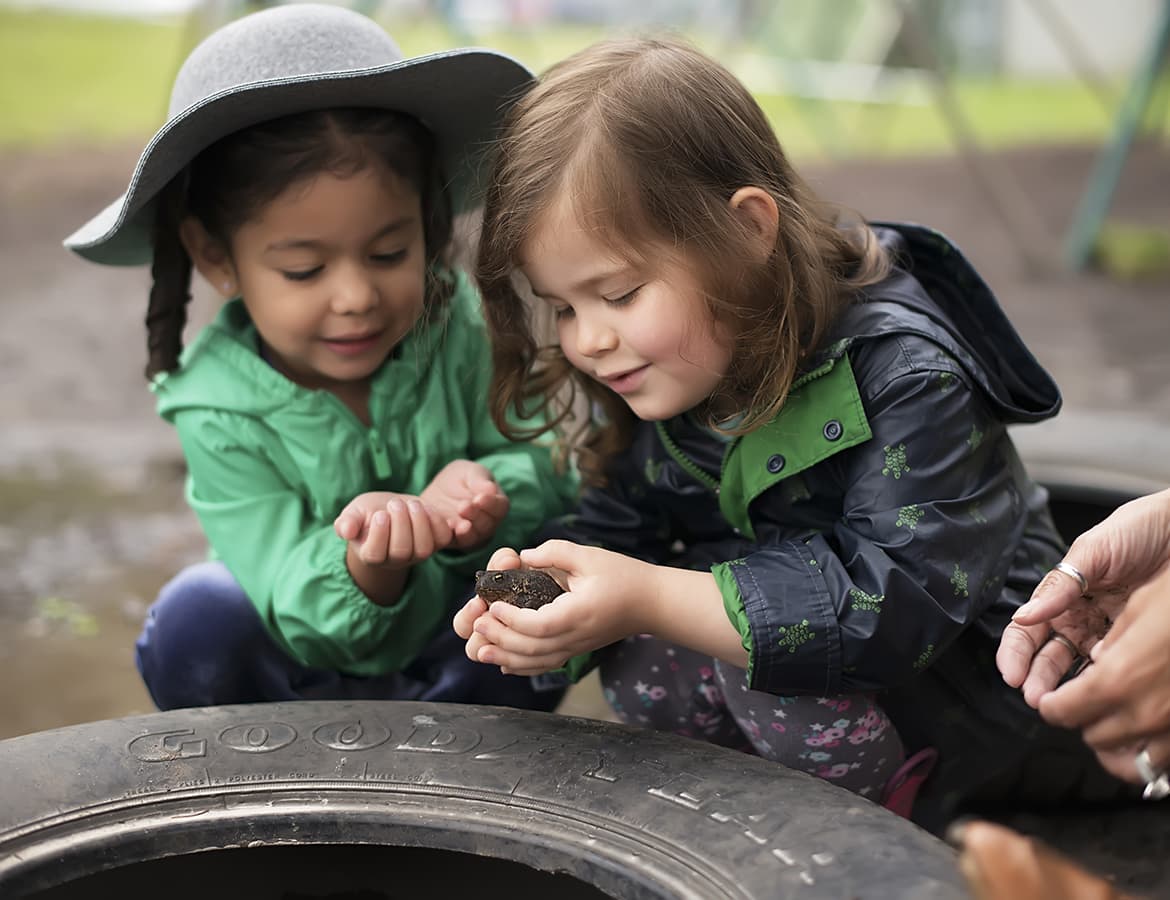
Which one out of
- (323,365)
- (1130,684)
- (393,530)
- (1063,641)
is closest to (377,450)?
(323,365)

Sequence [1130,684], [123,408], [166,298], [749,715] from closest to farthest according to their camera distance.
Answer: [1130,684], [749,715], [166,298], [123,408]

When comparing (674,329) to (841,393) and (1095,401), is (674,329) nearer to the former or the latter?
(841,393)

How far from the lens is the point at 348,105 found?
159 cm

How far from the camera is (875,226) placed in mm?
1589

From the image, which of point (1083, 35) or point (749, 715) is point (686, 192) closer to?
point (749, 715)

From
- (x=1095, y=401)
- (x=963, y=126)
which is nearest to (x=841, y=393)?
(x=1095, y=401)

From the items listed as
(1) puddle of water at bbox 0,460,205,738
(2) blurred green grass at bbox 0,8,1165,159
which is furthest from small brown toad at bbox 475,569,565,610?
(2) blurred green grass at bbox 0,8,1165,159

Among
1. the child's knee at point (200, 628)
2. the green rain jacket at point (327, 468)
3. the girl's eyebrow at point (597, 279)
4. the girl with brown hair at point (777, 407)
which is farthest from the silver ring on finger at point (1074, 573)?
the child's knee at point (200, 628)

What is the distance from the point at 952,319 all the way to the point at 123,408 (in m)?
3.31

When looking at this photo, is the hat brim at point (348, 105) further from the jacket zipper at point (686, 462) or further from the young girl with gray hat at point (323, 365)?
the jacket zipper at point (686, 462)

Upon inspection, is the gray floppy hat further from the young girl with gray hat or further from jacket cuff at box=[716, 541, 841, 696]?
jacket cuff at box=[716, 541, 841, 696]

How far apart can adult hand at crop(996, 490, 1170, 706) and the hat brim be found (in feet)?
2.55

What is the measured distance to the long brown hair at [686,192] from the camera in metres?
1.30

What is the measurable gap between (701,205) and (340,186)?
1.48 ft
